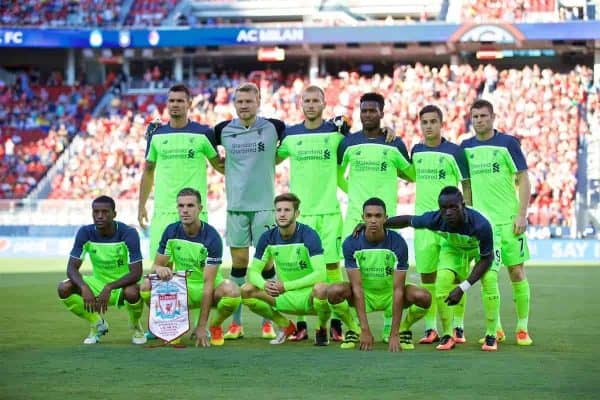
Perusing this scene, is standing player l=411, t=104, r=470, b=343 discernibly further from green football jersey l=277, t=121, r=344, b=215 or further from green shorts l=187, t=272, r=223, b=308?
green shorts l=187, t=272, r=223, b=308

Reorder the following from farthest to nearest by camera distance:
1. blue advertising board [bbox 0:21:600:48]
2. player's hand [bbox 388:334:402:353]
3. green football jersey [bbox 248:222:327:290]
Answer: blue advertising board [bbox 0:21:600:48] → green football jersey [bbox 248:222:327:290] → player's hand [bbox 388:334:402:353]

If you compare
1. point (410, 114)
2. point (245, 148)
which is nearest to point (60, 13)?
point (410, 114)

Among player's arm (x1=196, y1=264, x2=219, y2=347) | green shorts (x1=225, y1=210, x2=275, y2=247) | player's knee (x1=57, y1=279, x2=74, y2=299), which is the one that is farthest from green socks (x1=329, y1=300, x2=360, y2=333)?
player's knee (x1=57, y1=279, x2=74, y2=299)

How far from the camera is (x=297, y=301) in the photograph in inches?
368

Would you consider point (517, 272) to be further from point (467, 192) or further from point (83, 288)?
point (83, 288)

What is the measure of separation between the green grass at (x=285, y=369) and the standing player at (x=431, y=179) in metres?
0.46

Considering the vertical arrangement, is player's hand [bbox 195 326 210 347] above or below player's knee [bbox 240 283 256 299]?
below

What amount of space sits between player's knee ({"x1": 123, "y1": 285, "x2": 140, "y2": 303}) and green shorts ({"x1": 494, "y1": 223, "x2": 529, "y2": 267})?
3.13m

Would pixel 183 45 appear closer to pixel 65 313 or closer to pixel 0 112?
pixel 0 112

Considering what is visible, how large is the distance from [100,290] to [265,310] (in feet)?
4.69

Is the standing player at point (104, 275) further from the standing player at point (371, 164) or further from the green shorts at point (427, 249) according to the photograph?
the green shorts at point (427, 249)

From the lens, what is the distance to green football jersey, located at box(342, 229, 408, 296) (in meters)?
9.27

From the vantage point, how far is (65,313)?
41.2 feet

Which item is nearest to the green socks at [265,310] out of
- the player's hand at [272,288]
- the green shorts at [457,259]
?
the player's hand at [272,288]
